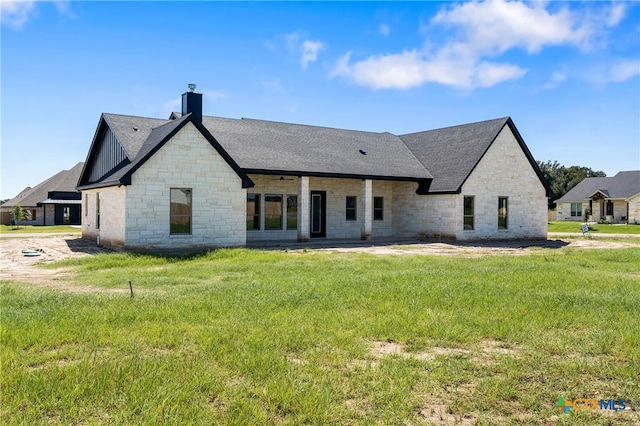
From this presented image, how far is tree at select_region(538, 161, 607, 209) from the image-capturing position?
243ft

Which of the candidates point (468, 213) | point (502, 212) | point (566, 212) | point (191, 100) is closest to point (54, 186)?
point (191, 100)

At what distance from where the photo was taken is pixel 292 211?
85.1 ft

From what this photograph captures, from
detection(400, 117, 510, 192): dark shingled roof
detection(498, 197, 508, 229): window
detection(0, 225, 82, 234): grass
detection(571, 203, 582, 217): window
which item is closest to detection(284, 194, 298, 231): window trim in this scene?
detection(400, 117, 510, 192): dark shingled roof

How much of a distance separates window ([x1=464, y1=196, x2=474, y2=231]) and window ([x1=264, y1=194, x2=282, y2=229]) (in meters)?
9.14

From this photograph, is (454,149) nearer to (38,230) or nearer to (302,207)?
(302,207)

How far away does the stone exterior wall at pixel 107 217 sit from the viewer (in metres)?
19.3

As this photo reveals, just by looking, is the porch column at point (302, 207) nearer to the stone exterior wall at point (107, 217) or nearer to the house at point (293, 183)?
the house at point (293, 183)

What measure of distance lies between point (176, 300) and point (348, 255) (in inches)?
388

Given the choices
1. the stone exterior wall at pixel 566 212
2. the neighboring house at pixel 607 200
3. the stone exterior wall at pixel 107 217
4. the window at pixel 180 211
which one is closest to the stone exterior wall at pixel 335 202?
the window at pixel 180 211

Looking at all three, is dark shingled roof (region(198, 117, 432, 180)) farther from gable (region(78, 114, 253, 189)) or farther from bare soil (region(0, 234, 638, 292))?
bare soil (region(0, 234, 638, 292))

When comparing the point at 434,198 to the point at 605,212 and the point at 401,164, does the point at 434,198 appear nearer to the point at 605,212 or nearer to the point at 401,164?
the point at 401,164

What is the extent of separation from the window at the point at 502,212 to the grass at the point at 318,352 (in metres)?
16.7

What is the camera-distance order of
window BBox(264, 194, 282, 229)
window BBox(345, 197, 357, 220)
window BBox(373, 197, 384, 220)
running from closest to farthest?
window BBox(264, 194, 282, 229) → window BBox(345, 197, 357, 220) → window BBox(373, 197, 384, 220)

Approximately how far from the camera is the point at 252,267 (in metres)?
14.1
